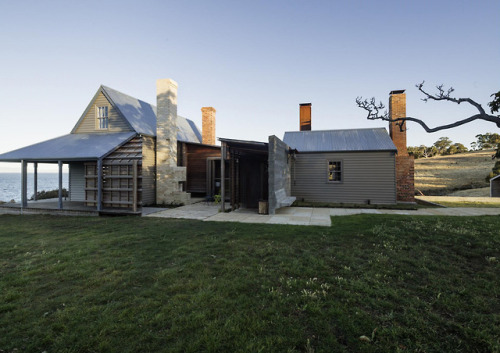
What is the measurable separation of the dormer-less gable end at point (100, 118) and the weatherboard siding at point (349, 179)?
1205cm

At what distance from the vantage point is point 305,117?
19.3m

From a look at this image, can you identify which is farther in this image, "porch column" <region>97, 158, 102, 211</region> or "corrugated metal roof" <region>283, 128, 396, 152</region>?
"corrugated metal roof" <region>283, 128, 396, 152</region>

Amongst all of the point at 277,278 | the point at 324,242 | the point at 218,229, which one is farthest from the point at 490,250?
the point at 218,229

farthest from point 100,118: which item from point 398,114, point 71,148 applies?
point 398,114

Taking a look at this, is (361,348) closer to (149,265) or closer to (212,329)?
(212,329)

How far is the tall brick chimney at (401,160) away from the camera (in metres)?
15.5

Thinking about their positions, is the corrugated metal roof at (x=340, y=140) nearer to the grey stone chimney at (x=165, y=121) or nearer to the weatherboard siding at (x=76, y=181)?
the grey stone chimney at (x=165, y=121)

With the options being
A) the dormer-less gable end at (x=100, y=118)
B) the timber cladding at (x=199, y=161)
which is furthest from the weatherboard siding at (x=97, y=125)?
the timber cladding at (x=199, y=161)

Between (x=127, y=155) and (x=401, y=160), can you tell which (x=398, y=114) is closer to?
(x=401, y=160)

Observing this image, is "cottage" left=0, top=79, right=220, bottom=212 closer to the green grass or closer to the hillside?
the green grass

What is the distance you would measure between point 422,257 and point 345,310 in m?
3.22

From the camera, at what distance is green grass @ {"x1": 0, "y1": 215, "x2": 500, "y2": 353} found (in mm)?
2646

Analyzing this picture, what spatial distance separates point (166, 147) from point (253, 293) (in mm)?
12258

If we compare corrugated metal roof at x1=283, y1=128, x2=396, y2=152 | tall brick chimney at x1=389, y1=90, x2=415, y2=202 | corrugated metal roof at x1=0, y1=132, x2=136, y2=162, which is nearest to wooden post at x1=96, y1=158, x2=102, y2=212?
corrugated metal roof at x1=0, y1=132, x2=136, y2=162
